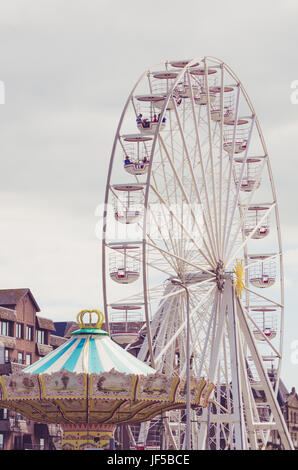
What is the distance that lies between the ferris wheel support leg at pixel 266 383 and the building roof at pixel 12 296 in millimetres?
30261

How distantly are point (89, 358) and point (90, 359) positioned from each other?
11cm

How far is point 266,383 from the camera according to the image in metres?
51.4

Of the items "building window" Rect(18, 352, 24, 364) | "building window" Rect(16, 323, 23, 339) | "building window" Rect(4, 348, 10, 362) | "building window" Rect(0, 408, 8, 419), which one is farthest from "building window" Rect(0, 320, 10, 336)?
"building window" Rect(0, 408, 8, 419)

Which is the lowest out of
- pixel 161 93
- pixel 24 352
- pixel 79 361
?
pixel 79 361

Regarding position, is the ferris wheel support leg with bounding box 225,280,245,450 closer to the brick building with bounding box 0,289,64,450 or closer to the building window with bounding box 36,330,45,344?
the brick building with bounding box 0,289,64,450

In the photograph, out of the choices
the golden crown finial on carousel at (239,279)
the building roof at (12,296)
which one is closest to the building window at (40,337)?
the building roof at (12,296)

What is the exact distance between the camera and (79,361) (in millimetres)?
41969

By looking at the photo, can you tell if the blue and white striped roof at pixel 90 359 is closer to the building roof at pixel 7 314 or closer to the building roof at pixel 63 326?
the building roof at pixel 7 314

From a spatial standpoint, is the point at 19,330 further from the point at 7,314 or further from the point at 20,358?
the point at 7,314

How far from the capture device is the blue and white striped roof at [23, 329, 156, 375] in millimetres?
41688

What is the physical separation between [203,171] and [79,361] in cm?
1346
